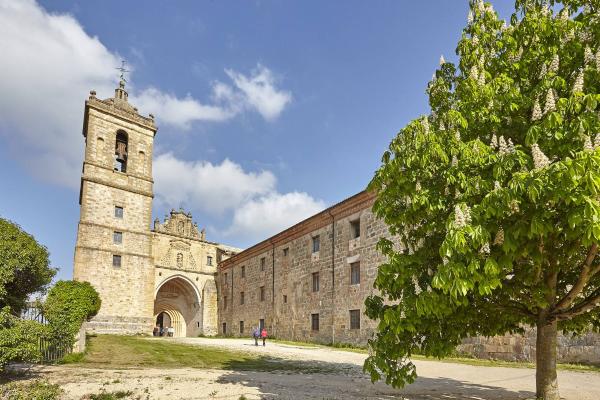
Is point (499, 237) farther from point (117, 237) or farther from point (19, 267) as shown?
point (117, 237)

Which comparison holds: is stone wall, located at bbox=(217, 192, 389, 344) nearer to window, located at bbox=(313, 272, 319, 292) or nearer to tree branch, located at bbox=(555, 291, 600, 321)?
window, located at bbox=(313, 272, 319, 292)

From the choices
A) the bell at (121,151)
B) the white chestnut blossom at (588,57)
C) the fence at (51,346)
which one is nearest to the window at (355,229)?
the fence at (51,346)

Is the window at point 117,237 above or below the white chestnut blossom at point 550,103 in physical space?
above

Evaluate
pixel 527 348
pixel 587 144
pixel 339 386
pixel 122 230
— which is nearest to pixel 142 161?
pixel 122 230

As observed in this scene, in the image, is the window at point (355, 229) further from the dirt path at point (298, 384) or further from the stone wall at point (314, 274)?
the dirt path at point (298, 384)

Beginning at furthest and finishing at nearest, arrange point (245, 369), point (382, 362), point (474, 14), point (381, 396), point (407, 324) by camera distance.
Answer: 1. point (245, 369)
2. point (381, 396)
3. point (474, 14)
4. point (382, 362)
5. point (407, 324)

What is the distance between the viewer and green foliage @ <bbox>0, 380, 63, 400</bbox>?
6622 mm

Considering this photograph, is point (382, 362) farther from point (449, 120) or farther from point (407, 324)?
point (449, 120)

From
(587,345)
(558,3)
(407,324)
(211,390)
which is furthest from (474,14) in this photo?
(587,345)

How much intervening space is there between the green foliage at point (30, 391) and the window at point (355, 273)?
51.7ft

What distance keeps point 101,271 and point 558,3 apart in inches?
1214

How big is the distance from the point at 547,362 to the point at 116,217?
30610 millimetres

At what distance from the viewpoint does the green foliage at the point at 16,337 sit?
7492mm

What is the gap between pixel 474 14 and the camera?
638 cm
